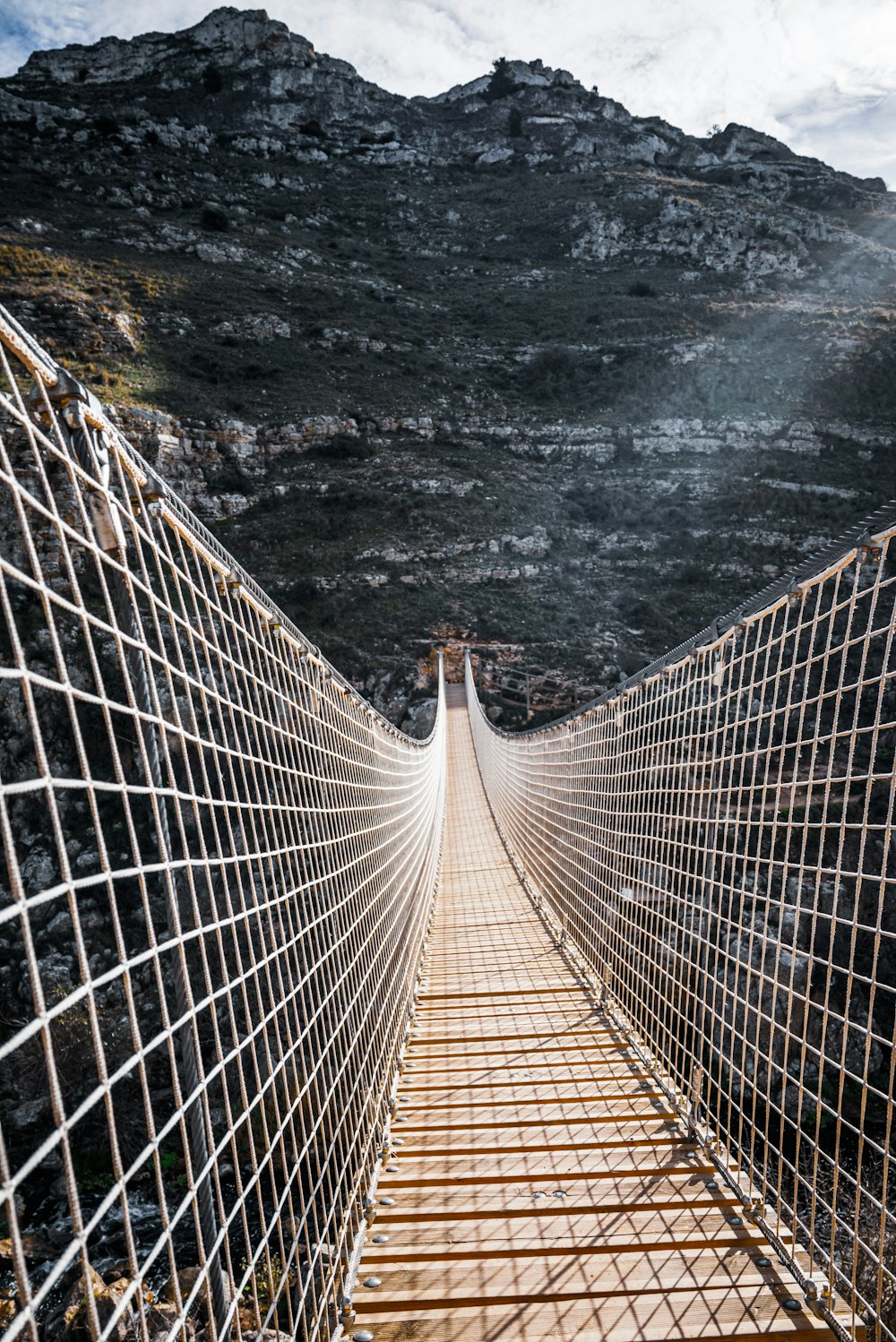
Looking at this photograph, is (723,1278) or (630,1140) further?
(630,1140)

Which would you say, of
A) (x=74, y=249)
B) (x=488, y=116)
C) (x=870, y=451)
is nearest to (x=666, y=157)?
(x=488, y=116)

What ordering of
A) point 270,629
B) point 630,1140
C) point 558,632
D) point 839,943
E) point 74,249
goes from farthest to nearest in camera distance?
point 74,249, point 558,632, point 839,943, point 630,1140, point 270,629

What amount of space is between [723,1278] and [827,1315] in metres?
0.21

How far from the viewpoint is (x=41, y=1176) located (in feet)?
22.5

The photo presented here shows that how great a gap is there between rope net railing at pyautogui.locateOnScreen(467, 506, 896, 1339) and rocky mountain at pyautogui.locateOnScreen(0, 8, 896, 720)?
26.1 feet

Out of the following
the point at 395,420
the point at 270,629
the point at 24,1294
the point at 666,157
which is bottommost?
the point at 24,1294

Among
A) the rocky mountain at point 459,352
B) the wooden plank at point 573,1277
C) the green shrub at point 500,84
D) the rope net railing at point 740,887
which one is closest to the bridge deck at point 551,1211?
the wooden plank at point 573,1277

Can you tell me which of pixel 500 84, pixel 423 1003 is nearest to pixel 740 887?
pixel 423 1003

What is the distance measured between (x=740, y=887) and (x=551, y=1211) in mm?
2665

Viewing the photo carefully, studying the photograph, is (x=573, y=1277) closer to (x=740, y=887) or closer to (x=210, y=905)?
(x=210, y=905)

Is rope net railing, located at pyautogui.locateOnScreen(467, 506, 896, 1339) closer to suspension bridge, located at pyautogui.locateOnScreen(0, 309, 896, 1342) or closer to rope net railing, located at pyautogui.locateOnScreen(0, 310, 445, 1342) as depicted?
suspension bridge, located at pyautogui.locateOnScreen(0, 309, 896, 1342)

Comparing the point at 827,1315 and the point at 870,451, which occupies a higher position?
the point at 870,451

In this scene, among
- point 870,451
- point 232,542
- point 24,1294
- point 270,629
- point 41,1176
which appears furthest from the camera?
point 870,451

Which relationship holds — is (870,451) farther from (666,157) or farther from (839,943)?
(666,157)
